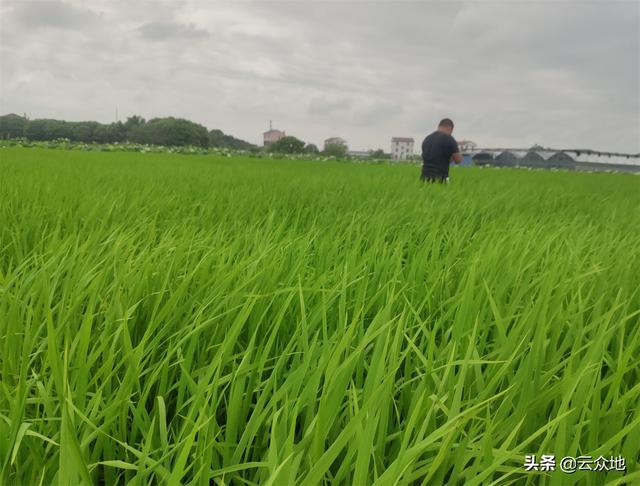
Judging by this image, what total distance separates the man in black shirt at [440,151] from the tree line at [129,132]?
23783mm

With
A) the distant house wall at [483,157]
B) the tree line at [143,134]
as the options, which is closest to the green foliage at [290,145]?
the tree line at [143,134]

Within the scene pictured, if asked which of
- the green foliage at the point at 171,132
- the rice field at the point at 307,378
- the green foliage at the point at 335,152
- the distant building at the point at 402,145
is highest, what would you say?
the distant building at the point at 402,145

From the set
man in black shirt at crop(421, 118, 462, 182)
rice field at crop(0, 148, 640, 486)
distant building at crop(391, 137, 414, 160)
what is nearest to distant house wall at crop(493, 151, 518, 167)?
man in black shirt at crop(421, 118, 462, 182)

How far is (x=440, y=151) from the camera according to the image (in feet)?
18.1

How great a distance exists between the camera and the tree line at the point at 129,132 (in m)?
26.0

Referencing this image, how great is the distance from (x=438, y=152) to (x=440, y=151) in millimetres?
29

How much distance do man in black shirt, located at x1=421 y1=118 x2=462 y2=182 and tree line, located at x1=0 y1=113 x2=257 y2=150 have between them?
78.0 ft

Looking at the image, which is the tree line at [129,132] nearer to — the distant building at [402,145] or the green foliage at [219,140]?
the green foliage at [219,140]

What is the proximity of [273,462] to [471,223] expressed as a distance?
1.89 m

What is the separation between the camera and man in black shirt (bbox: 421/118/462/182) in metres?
5.50

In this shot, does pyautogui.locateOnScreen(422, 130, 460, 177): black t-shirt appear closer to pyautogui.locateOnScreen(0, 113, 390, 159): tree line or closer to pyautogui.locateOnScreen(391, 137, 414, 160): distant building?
pyautogui.locateOnScreen(0, 113, 390, 159): tree line

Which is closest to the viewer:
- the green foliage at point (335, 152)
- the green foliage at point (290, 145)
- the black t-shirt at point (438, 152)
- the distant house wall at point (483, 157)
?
the black t-shirt at point (438, 152)

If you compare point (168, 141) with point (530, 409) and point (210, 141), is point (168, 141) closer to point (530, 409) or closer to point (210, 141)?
point (210, 141)

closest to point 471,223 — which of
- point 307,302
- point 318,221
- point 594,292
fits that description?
point 318,221
